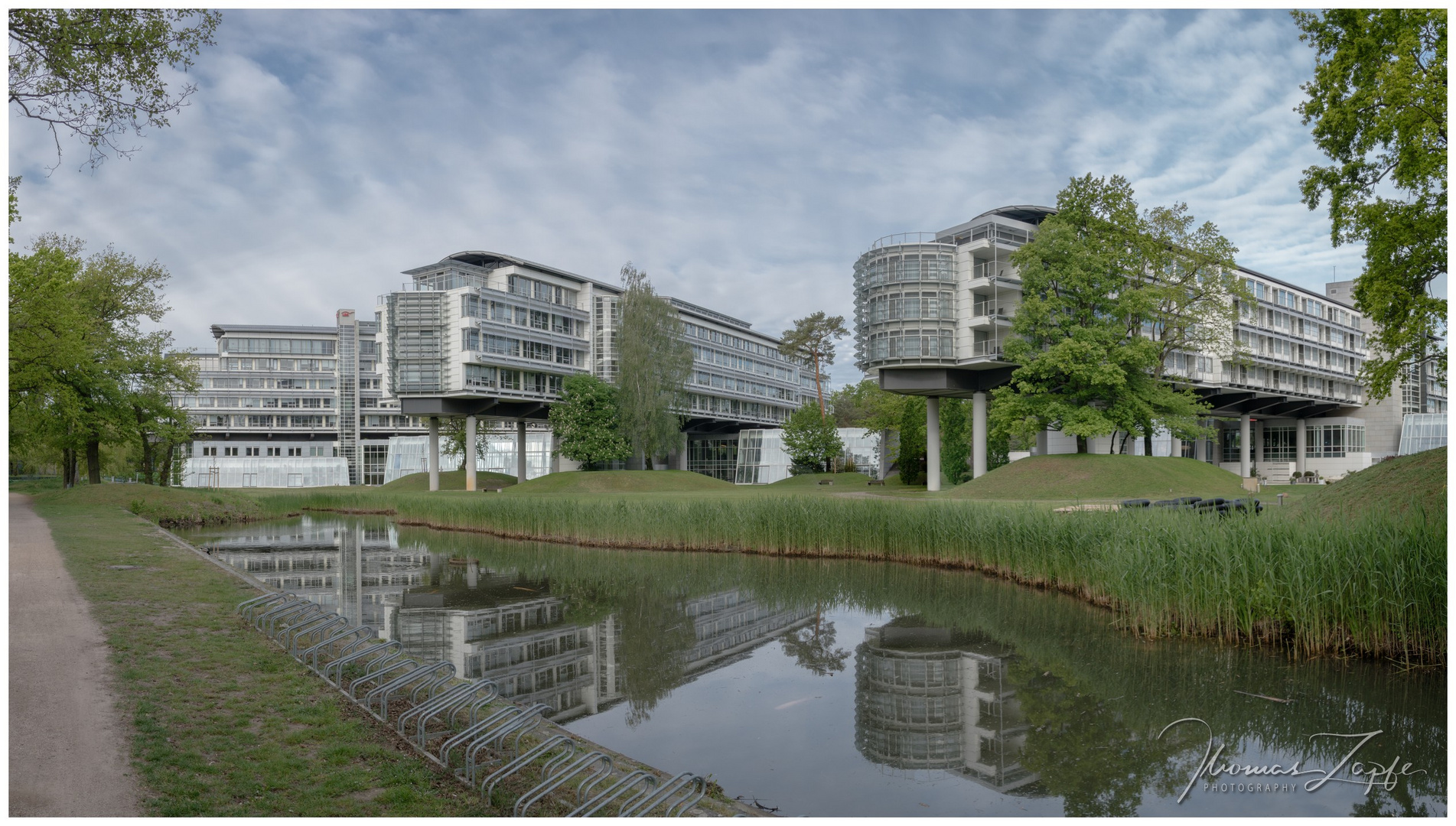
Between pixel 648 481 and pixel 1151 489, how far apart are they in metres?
31.2

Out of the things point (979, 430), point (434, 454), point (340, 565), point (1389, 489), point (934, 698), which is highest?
point (979, 430)

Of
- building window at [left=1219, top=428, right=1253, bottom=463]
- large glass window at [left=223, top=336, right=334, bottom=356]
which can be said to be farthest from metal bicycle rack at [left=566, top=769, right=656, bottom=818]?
large glass window at [left=223, top=336, right=334, bottom=356]

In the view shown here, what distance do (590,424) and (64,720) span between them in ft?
168

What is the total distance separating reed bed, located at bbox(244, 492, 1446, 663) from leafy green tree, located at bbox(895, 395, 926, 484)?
32.5 m

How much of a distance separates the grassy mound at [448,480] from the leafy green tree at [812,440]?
73.5ft

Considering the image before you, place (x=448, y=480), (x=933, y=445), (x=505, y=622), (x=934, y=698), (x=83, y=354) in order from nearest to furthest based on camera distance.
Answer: (x=934, y=698) → (x=505, y=622) → (x=83, y=354) → (x=933, y=445) → (x=448, y=480)

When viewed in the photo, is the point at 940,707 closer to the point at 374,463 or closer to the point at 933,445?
the point at 933,445

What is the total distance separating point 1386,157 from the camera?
22.3 metres

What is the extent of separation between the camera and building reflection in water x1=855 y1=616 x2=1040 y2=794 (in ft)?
25.6

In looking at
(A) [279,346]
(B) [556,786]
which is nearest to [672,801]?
(B) [556,786]

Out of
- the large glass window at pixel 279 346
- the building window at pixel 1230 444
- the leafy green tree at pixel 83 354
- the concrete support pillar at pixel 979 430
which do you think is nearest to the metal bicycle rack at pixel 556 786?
the leafy green tree at pixel 83 354

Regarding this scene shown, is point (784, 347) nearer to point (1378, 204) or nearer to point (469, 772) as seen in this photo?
point (1378, 204)

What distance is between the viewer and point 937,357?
4694 cm

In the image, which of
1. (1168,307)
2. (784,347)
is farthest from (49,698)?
(784,347)
